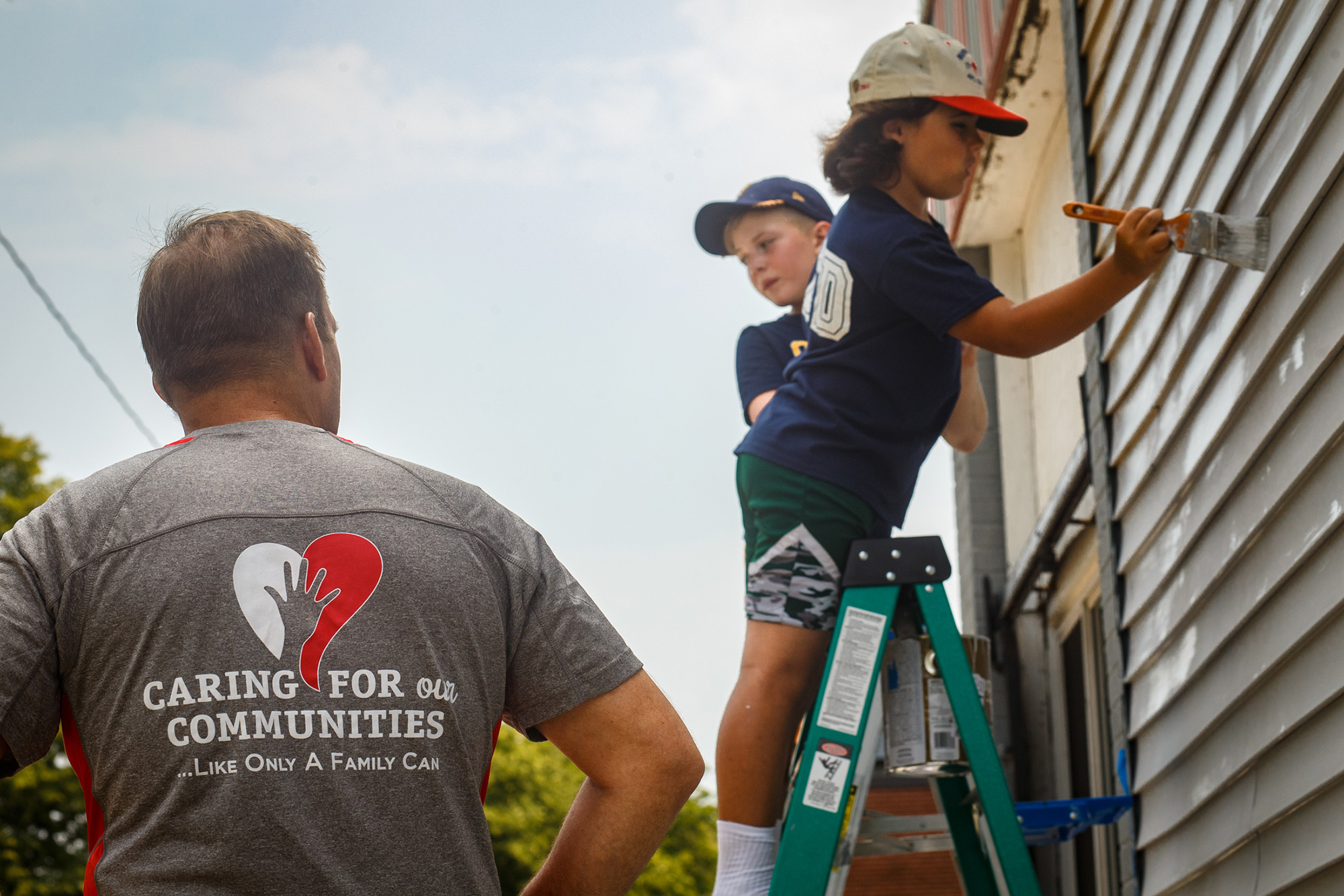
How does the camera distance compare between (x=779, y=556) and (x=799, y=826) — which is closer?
(x=799, y=826)

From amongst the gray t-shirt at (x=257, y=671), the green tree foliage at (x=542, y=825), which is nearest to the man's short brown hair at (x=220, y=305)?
the gray t-shirt at (x=257, y=671)

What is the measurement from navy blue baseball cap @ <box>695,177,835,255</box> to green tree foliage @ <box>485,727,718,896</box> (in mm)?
15555

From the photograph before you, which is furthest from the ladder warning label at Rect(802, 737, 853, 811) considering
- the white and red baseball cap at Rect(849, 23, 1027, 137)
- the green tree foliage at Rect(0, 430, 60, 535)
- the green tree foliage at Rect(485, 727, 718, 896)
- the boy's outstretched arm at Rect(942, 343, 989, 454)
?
the green tree foliage at Rect(0, 430, 60, 535)

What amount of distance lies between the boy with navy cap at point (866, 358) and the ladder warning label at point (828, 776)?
0.47 ft

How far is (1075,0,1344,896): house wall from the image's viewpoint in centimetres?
178

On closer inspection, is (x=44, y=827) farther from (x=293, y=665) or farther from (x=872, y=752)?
(x=293, y=665)

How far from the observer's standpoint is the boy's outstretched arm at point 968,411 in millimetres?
2707

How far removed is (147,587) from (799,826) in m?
1.22

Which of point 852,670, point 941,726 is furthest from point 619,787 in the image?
point 941,726

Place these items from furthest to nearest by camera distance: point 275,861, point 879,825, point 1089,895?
point 1089,895, point 879,825, point 275,861

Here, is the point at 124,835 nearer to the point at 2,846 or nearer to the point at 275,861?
the point at 275,861

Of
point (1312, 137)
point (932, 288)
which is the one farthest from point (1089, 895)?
point (1312, 137)

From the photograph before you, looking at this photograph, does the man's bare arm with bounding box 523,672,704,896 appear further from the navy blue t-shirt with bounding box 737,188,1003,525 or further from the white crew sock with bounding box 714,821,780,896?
the navy blue t-shirt with bounding box 737,188,1003,525

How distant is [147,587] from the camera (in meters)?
1.34
